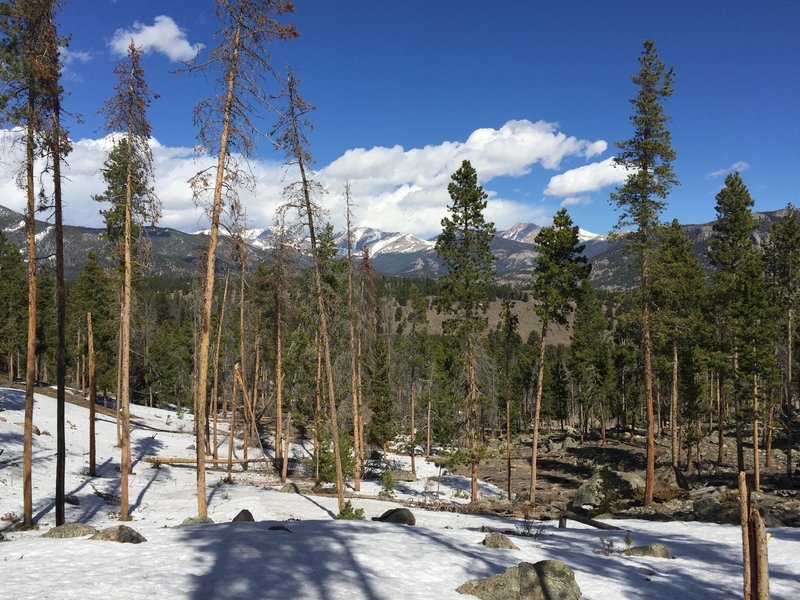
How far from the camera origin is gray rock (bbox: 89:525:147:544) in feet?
31.7

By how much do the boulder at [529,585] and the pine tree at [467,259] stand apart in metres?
13.6

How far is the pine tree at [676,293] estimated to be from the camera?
21.1 metres

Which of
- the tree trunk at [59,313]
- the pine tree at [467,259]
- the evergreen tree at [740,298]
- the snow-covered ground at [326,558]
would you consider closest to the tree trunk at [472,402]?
the pine tree at [467,259]

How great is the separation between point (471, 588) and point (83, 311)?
4314 cm

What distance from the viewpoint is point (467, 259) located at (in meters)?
22.6

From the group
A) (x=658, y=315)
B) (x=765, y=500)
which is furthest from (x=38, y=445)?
(x=765, y=500)

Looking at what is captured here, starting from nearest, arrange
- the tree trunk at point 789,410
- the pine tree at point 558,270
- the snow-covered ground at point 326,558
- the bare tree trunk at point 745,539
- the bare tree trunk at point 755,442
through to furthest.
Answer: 1. the bare tree trunk at point 745,539
2. the snow-covered ground at point 326,558
3. the pine tree at point 558,270
4. the bare tree trunk at point 755,442
5. the tree trunk at point 789,410

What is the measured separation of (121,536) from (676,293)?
22.5 meters

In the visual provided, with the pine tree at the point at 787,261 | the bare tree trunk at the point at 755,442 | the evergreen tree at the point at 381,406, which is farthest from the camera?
the evergreen tree at the point at 381,406

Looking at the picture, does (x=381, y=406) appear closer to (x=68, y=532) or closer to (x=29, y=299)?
(x=29, y=299)

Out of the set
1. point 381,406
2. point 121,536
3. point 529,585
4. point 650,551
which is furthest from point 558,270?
point 381,406

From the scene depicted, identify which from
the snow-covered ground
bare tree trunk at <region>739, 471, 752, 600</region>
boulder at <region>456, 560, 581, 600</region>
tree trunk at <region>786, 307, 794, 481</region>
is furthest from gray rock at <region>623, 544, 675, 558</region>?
tree trunk at <region>786, 307, 794, 481</region>

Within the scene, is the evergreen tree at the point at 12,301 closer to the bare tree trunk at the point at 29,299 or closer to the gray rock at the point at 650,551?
the bare tree trunk at the point at 29,299

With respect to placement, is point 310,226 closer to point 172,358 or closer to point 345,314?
point 345,314
